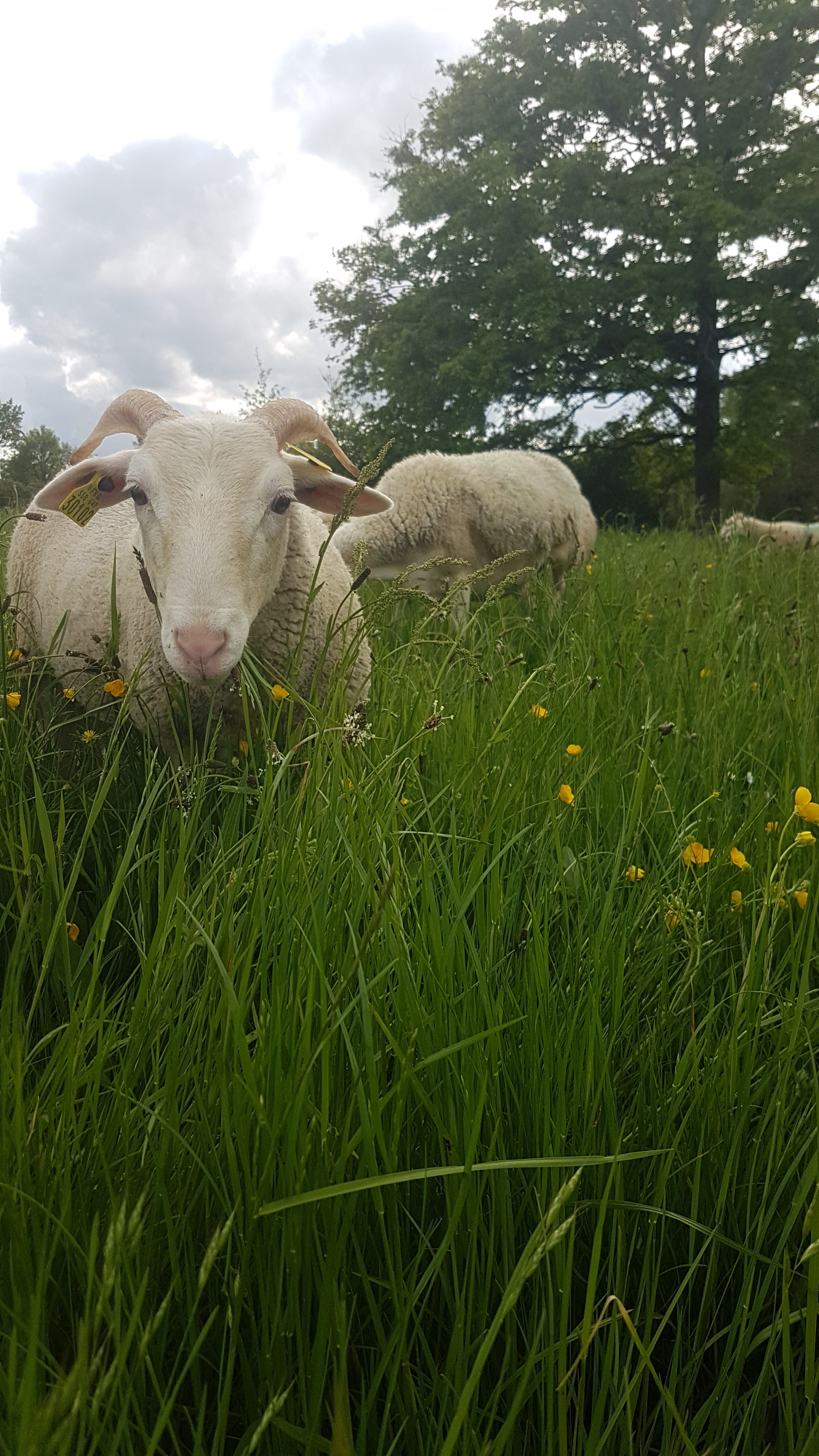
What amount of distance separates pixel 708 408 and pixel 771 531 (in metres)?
13.5

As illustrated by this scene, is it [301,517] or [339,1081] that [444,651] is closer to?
[301,517]

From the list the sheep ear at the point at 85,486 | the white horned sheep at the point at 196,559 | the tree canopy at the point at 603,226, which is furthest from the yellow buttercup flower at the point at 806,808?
the tree canopy at the point at 603,226

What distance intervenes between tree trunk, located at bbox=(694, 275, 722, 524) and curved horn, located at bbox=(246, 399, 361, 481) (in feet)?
62.5

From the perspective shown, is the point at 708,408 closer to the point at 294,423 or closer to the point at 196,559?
the point at 294,423

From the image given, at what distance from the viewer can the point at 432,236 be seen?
2036 cm

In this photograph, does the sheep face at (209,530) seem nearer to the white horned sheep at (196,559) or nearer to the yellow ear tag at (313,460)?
the white horned sheep at (196,559)

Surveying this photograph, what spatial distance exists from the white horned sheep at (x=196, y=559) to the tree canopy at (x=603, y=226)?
1665cm

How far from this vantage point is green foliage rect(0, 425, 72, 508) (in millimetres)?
4281

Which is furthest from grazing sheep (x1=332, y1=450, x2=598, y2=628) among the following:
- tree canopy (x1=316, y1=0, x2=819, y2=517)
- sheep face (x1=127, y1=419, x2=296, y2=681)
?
tree canopy (x1=316, y1=0, x2=819, y2=517)

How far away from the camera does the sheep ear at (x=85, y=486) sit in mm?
2951

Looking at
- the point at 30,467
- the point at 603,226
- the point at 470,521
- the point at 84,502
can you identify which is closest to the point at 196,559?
the point at 84,502

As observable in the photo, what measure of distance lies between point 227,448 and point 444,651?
1476 mm

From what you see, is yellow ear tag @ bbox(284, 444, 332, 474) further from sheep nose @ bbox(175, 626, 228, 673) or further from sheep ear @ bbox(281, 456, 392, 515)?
sheep nose @ bbox(175, 626, 228, 673)

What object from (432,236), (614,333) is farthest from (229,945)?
(432,236)
